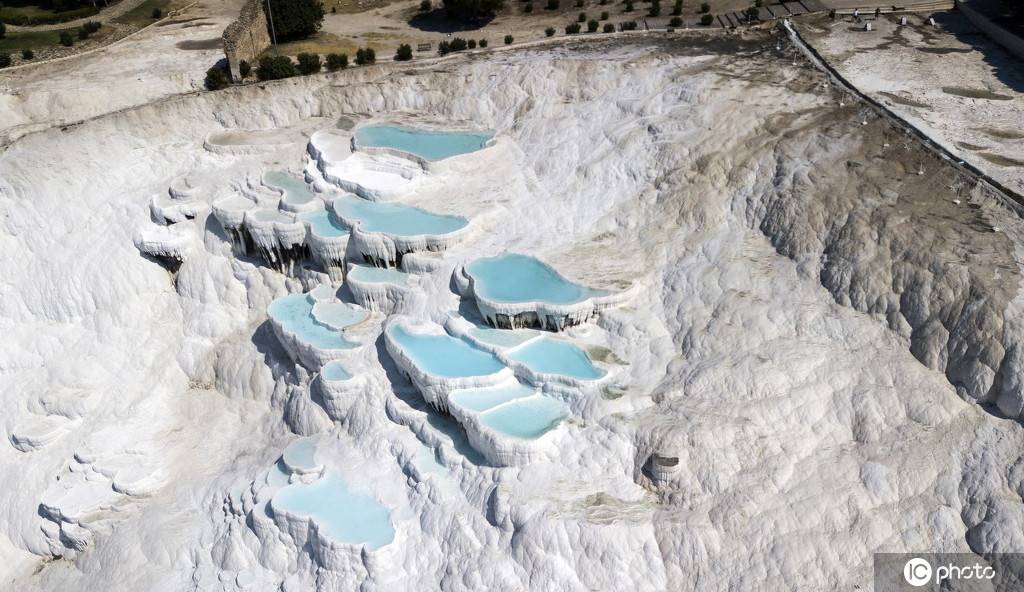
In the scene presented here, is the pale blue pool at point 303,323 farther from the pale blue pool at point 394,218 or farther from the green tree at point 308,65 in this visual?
the green tree at point 308,65

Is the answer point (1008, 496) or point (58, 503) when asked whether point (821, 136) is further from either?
point (58, 503)

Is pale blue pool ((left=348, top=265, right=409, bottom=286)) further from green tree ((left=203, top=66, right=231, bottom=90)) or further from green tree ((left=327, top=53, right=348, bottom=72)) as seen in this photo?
green tree ((left=203, top=66, right=231, bottom=90))

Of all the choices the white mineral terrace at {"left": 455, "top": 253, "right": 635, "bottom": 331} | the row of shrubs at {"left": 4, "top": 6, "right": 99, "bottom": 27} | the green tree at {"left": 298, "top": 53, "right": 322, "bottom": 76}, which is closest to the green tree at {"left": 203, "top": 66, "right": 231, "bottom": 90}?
the green tree at {"left": 298, "top": 53, "right": 322, "bottom": 76}

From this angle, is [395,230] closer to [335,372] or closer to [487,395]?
[335,372]

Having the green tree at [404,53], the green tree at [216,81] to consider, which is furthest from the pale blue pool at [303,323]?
the green tree at [404,53]

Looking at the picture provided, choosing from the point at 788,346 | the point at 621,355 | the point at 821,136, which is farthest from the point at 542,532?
the point at 821,136

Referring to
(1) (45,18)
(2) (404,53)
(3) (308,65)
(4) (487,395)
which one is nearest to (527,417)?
(4) (487,395)
